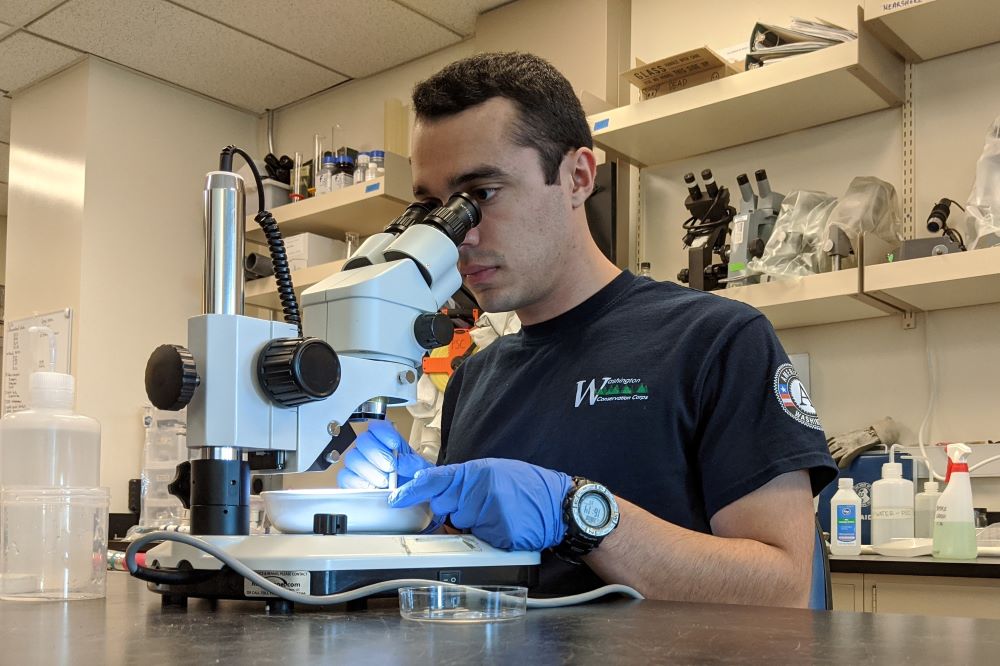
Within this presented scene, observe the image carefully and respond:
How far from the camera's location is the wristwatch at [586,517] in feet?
3.19

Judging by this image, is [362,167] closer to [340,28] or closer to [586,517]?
[340,28]

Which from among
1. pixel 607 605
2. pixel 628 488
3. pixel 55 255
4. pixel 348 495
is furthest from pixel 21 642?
pixel 55 255

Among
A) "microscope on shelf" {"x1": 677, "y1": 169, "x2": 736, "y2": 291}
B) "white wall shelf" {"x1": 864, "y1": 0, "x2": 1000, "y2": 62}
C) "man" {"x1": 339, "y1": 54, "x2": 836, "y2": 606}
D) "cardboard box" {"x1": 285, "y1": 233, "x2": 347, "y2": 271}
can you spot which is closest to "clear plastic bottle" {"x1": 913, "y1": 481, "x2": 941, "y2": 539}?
"microscope on shelf" {"x1": 677, "y1": 169, "x2": 736, "y2": 291}

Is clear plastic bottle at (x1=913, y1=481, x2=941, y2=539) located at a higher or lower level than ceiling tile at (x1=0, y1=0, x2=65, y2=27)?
lower

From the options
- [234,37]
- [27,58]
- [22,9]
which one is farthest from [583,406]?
[27,58]

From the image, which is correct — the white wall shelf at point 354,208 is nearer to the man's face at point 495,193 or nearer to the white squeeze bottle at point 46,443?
the man's face at point 495,193

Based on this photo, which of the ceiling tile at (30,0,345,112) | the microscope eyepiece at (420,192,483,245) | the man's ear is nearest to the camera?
the microscope eyepiece at (420,192,483,245)

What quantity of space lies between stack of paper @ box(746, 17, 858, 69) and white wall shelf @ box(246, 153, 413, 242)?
1431 mm

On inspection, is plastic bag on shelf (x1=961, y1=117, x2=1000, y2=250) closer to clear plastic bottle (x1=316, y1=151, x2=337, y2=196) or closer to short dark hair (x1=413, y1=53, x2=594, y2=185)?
short dark hair (x1=413, y1=53, x2=594, y2=185)

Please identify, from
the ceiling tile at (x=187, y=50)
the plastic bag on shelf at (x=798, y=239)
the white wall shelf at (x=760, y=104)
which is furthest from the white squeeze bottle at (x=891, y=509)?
the ceiling tile at (x=187, y=50)

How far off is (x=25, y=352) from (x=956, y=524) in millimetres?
3702

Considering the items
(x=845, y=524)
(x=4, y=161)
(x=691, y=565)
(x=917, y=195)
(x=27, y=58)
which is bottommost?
(x=845, y=524)

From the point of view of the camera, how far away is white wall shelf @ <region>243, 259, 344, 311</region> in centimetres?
396

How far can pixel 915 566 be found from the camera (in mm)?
2172
